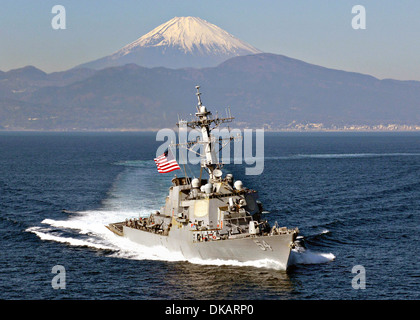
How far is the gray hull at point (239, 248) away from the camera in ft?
136

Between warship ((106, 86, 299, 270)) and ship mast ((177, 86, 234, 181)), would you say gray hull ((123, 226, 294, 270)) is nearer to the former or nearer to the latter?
warship ((106, 86, 299, 270))

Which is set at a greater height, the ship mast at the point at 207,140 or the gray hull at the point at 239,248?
the ship mast at the point at 207,140

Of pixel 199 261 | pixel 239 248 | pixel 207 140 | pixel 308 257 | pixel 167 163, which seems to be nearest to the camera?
pixel 239 248

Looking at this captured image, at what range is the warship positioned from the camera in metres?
42.0

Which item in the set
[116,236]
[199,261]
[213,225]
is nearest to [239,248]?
[213,225]

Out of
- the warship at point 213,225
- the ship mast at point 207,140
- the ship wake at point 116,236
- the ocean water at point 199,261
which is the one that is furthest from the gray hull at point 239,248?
the ship mast at point 207,140

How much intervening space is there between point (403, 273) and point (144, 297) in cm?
1922

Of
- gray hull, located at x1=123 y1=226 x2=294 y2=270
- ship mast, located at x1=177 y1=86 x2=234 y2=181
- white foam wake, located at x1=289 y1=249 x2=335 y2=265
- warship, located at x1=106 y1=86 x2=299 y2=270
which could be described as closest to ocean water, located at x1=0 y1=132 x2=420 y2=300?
white foam wake, located at x1=289 y1=249 x2=335 y2=265

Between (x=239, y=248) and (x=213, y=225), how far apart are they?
3.60 metres

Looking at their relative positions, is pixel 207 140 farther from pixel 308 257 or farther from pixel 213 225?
pixel 308 257

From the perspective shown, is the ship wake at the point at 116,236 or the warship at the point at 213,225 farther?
the ship wake at the point at 116,236

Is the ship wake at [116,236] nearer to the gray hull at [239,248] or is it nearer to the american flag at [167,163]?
the gray hull at [239,248]

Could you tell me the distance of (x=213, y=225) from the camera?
148ft
